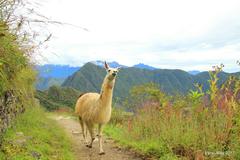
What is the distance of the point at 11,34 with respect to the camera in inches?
253

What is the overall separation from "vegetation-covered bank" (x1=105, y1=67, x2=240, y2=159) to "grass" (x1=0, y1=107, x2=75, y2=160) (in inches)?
77.9

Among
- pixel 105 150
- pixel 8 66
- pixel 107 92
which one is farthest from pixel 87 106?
pixel 8 66

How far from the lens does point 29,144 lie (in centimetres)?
815

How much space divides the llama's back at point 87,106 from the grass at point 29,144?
91 cm

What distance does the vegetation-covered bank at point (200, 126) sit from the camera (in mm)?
7160

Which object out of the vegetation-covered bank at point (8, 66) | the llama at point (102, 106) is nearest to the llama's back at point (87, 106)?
the llama at point (102, 106)

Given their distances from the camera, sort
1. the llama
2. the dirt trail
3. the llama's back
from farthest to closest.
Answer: the llama's back → the llama → the dirt trail

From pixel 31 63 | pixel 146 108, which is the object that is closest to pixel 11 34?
pixel 31 63

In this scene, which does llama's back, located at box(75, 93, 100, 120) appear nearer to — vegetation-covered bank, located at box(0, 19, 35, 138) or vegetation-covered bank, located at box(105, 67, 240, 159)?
vegetation-covered bank, located at box(105, 67, 240, 159)

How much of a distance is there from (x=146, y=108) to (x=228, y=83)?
2982 millimetres

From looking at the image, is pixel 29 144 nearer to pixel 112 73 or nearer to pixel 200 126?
pixel 112 73

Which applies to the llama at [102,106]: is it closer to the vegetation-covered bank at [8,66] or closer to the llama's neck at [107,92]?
the llama's neck at [107,92]

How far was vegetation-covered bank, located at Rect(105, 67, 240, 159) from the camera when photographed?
23.5 feet

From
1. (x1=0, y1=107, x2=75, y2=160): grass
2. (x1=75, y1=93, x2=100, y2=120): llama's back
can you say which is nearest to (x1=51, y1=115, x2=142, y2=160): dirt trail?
(x1=0, y1=107, x2=75, y2=160): grass
